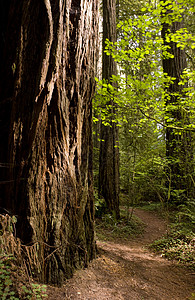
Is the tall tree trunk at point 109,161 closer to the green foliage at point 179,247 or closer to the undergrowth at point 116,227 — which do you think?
the undergrowth at point 116,227

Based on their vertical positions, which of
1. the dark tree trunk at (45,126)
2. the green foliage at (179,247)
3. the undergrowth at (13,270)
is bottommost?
the green foliage at (179,247)

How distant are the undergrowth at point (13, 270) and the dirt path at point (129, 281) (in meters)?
0.25

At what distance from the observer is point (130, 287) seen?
221cm

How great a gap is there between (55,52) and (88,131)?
2.93 ft

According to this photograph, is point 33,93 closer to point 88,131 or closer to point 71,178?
point 88,131

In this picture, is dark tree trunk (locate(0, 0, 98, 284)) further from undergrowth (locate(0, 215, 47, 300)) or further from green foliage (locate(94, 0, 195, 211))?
green foliage (locate(94, 0, 195, 211))

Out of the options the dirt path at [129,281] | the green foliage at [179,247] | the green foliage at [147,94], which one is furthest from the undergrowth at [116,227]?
the dirt path at [129,281]

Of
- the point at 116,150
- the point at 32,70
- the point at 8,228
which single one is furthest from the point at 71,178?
the point at 116,150

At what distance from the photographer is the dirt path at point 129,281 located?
1.94 m

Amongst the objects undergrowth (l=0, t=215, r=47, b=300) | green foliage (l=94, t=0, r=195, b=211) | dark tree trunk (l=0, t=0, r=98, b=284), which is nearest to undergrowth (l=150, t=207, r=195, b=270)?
green foliage (l=94, t=0, r=195, b=211)

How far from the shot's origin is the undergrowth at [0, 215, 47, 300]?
1535 mm

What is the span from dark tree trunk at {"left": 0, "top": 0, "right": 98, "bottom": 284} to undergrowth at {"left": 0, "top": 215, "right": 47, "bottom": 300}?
14 cm

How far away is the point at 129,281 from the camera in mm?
2328

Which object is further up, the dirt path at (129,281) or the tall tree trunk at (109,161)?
the tall tree trunk at (109,161)
